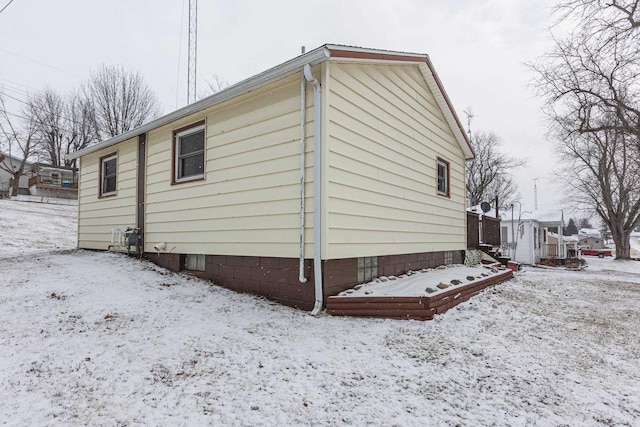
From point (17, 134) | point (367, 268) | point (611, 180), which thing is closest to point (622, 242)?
point (611, 180)

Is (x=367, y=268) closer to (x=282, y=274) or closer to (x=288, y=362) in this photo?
(x=282, y=274)

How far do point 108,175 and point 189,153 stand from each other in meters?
3.59

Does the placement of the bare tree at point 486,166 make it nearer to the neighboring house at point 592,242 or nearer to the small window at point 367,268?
the small window at point 367,268

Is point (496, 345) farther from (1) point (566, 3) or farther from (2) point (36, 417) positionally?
(1) point (566, 3)

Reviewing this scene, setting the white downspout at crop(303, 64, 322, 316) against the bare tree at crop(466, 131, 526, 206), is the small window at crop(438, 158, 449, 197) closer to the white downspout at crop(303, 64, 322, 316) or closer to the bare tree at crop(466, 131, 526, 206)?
the white downspout at crop(303, 64, 322, 316)

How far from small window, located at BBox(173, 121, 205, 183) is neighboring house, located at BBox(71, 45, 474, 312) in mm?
27

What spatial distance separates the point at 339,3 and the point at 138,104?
1660 centimetres

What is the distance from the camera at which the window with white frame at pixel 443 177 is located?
27.0 ft

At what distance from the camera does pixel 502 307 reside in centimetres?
497

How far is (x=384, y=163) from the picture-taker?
18.7ft

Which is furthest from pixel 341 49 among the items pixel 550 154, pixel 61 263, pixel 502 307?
pixel 550 154

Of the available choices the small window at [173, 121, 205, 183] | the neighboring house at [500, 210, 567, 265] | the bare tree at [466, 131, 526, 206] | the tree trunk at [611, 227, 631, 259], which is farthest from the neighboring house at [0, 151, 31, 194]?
the tree trunk at [611, 227, 631, 259]

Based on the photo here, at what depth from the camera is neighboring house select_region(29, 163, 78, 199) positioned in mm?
22422

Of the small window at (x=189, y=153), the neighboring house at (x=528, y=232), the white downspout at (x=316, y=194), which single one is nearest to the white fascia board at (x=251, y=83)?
the white downspout at (x=316, y=194)
